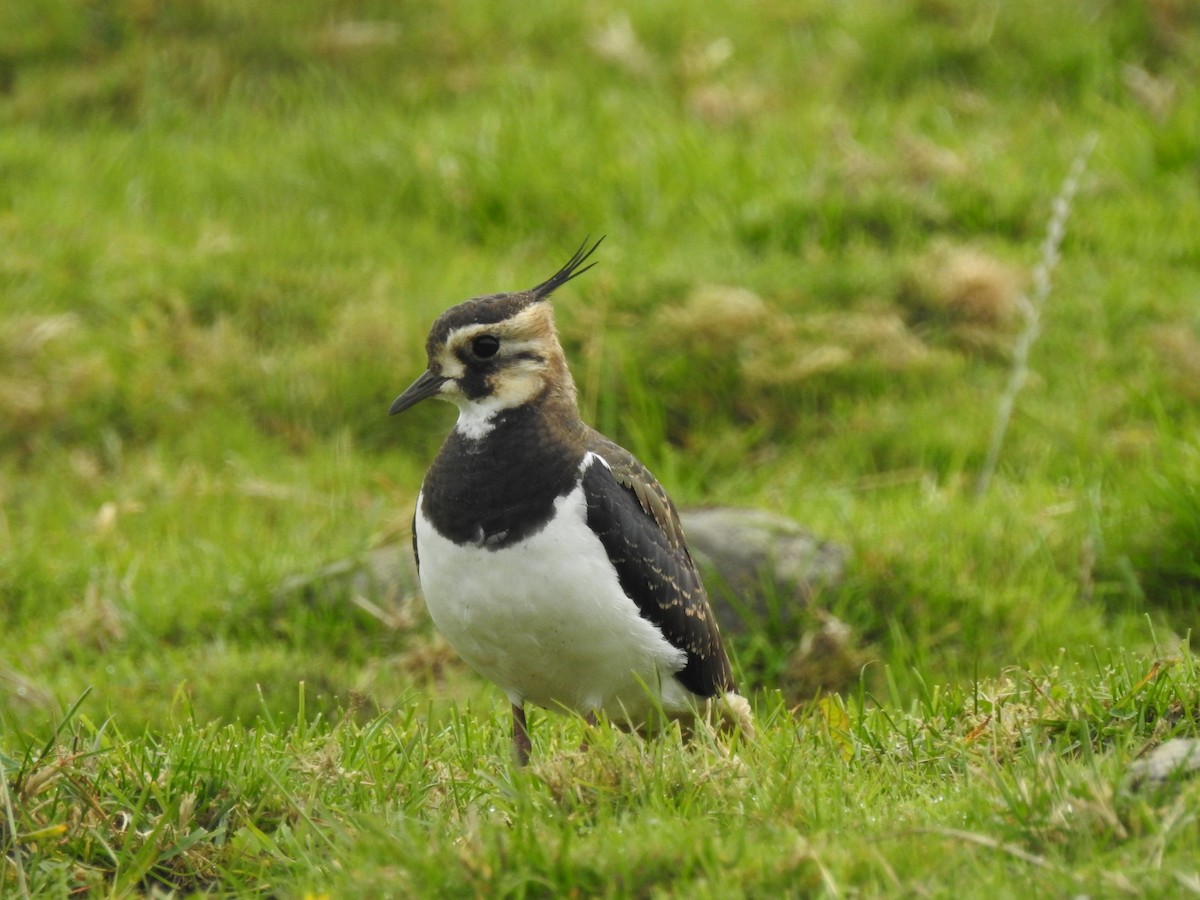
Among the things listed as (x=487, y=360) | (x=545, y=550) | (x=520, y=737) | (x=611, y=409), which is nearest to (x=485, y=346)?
(x=487, y=360)

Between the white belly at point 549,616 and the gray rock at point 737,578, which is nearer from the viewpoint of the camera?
the white belly at point 549,616

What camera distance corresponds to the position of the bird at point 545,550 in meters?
5.51

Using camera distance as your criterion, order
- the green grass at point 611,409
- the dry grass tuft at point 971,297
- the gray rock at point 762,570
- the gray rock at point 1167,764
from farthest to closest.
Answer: the dry grass tuft at point 971,297 < the gray rock at point 762,570 < the green grass at point 611,409 < the gray rock at point 1167,764

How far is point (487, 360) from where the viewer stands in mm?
5980

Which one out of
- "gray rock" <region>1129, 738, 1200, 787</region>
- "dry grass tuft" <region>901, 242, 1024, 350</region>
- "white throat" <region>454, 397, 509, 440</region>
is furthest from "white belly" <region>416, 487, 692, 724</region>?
"dry grass tuft" <region>901, 242, 1024, 350</region>

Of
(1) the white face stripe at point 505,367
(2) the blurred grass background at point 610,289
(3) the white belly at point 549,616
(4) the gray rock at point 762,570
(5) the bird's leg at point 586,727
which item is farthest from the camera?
(2) the blurred grass background at point 610,289

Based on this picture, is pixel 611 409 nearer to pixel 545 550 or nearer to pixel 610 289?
pixel 610 289

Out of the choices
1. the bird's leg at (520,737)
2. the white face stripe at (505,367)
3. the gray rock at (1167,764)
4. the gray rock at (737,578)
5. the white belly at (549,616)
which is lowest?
the gray rock at (737,578)

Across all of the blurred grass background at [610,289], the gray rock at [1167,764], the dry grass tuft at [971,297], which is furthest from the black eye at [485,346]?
the dry grass tuft at [971,297]

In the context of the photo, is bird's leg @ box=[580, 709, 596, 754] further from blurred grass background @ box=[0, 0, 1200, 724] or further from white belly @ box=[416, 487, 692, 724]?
blurred grass background @ box=[0, 0, 1200, 724]

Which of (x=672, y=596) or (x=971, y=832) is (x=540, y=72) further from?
(x=971, y=832)

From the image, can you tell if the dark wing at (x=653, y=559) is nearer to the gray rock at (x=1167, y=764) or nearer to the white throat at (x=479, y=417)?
the white throat at (x=479, y=417)

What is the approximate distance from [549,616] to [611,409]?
399 centimetres

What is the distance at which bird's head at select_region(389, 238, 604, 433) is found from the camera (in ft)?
19.5
